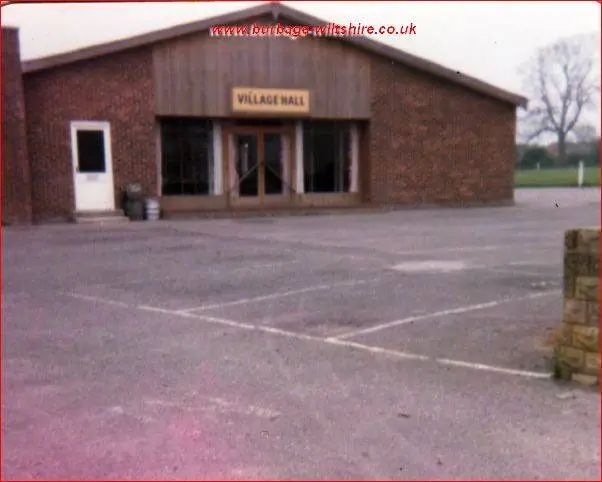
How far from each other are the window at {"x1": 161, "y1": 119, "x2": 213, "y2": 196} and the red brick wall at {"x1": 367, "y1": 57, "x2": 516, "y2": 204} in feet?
16.7

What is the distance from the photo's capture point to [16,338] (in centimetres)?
618

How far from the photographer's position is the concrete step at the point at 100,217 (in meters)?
18.0

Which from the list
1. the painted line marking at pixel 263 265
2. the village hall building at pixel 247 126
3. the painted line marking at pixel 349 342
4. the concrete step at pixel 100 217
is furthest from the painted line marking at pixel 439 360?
the concrete step at pixel 100 217

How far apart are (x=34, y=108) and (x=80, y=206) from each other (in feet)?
8.93

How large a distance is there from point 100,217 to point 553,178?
71.4 feet

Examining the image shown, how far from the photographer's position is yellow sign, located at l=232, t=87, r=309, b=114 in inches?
784

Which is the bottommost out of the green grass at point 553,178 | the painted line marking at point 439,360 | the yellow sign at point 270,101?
the painted line marking at point 439,360

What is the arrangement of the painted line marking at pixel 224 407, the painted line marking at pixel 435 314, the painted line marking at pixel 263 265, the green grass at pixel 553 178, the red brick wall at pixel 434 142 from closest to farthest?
the painted line marking at pixel 224 407
the painted line marking at pixel 435 314
the painted line marking at pixel 263 265
the red brick wall at pixel 434 142
the green grass at pixel 553 178

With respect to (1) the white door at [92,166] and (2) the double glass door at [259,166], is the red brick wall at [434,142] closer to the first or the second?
(2) the double glass door at [259,166]

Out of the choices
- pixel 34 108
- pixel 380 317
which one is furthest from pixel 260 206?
pixel 380 317

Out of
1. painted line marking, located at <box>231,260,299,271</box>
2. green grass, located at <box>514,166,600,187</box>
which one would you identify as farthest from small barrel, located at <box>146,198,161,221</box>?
green grass, located at <box>514,166,600,187</box>

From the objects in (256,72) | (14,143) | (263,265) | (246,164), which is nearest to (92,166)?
(14,143)

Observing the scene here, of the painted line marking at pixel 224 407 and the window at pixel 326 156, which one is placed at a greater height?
the window at pixel 326 156

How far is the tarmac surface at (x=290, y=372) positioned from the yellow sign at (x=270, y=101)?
992 cm
